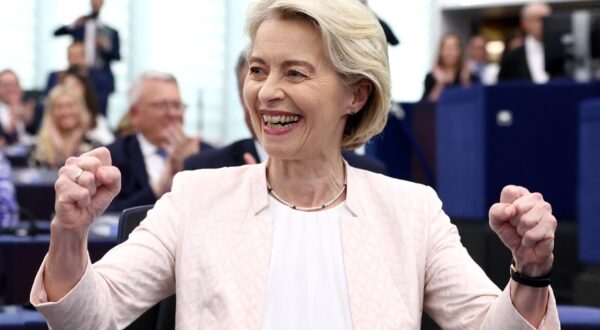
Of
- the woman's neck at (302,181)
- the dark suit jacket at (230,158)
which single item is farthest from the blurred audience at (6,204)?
the woman's neck at (302,181)

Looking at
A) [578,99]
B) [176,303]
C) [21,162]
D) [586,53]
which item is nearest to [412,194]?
[176,303]

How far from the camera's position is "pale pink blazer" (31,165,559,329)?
2.29 metres

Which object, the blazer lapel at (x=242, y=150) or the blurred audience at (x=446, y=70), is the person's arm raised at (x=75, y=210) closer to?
the blazer lapel at (x=242, y=150)

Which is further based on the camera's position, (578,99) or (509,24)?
(509,24)

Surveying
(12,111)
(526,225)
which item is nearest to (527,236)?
(526,225)

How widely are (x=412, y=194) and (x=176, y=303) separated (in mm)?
525

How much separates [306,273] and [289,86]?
14.2 inches

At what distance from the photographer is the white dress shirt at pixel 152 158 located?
556 cm

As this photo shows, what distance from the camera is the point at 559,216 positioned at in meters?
6.60

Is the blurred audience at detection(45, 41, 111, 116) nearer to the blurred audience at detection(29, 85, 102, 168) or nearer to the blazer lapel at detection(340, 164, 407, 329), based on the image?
the blurred audience at detection(29, 85, 102, 168)

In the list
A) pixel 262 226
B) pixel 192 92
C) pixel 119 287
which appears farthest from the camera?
pixel 192 92

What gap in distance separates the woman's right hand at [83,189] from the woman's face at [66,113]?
5.91 metres

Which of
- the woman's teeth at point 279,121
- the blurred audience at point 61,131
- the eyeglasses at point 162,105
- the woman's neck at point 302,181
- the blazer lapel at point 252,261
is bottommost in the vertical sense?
the blurred audience at point 61,131

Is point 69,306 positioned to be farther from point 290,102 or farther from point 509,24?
point 509,24
